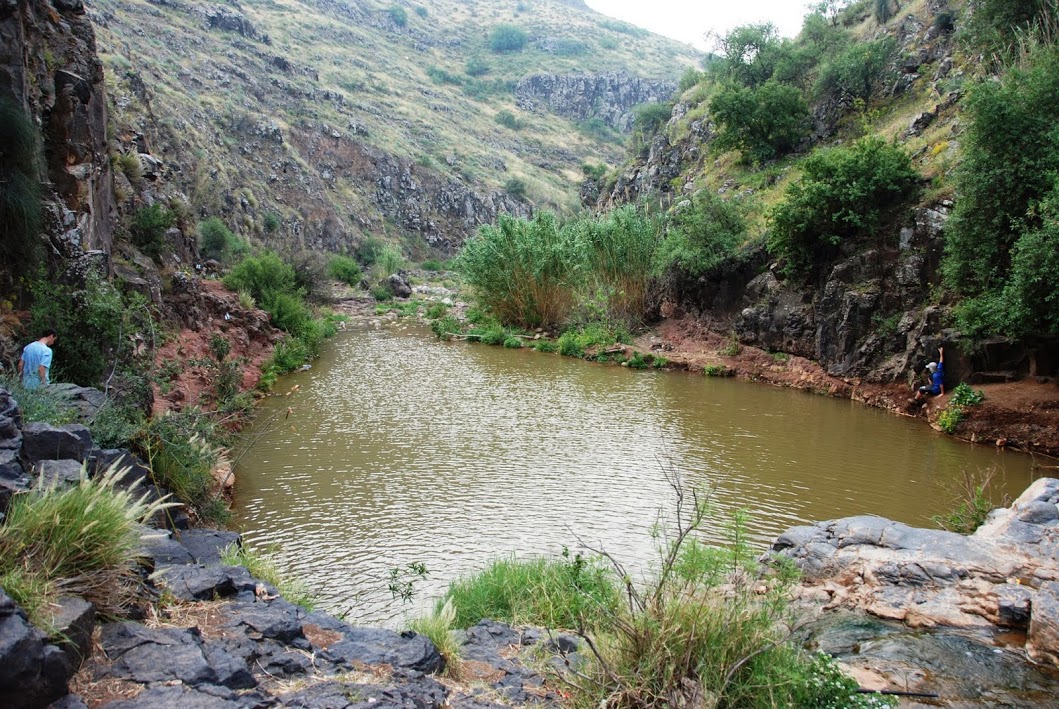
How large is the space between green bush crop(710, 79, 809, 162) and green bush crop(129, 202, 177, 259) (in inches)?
913

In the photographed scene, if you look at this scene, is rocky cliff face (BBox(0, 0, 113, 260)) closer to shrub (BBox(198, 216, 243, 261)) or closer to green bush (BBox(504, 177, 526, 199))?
shrub (BBox(198, 216, 243, 261))

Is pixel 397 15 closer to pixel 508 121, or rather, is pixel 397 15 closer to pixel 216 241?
pixel 508 121

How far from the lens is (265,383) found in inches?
650

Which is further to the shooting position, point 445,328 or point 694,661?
point 445,328

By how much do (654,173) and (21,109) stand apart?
33.0m

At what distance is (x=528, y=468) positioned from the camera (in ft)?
36.6

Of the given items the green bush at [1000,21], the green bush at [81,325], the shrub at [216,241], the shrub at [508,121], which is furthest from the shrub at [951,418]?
the shrub at [508,121]

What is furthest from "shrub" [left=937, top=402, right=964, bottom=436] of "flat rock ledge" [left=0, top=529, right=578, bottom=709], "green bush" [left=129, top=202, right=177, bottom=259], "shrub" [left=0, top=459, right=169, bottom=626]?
"green bush" [left=129, top=202, right=177, bottom=259]

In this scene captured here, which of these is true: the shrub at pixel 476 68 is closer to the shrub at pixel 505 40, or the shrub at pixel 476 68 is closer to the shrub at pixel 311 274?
the shrub at pixel 505 40

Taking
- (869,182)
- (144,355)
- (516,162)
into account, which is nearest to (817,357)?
(869,182)

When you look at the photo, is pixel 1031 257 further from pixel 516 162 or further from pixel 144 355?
pixel 516 162

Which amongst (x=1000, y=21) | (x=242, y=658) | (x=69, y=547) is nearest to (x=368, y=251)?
(x=1000, y=21)

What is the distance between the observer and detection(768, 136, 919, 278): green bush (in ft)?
57.4

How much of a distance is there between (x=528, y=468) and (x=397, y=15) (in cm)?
10627
